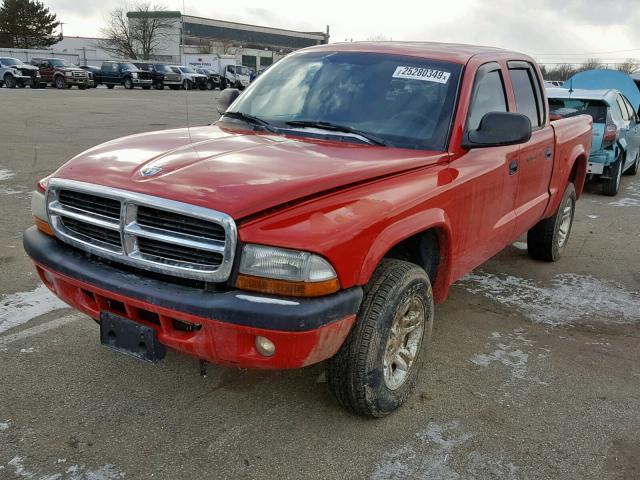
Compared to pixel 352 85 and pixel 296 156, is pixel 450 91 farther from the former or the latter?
pixel 296 156

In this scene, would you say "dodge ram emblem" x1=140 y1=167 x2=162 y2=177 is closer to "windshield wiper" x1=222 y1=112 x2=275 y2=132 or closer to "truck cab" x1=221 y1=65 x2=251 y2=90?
"windshield wiper" x1=222 y1=112 x2=275 y2=132

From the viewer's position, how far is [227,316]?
232 centimetres

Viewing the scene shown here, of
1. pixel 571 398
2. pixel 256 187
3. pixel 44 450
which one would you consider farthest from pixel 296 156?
pixel 571 398

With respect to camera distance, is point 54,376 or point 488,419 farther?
point 54,376

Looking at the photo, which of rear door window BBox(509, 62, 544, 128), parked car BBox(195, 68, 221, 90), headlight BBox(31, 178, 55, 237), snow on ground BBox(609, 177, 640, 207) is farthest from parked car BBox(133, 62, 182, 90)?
headlight BBox(31, 178, 55, 237)

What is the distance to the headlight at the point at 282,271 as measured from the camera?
2322mm

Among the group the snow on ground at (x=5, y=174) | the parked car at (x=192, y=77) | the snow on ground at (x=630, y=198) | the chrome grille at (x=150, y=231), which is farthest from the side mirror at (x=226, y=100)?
the parked car at (x=192, y=77)

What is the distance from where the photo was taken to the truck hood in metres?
2.41

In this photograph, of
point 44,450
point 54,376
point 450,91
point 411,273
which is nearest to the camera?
point 44,450

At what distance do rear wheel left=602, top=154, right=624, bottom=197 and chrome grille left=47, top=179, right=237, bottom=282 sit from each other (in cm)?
839

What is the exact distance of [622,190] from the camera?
9.92m

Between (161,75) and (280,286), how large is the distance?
38.7 meters

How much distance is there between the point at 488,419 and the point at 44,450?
213cm

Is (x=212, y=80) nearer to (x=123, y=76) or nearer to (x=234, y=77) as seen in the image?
(x=234, y=77)
